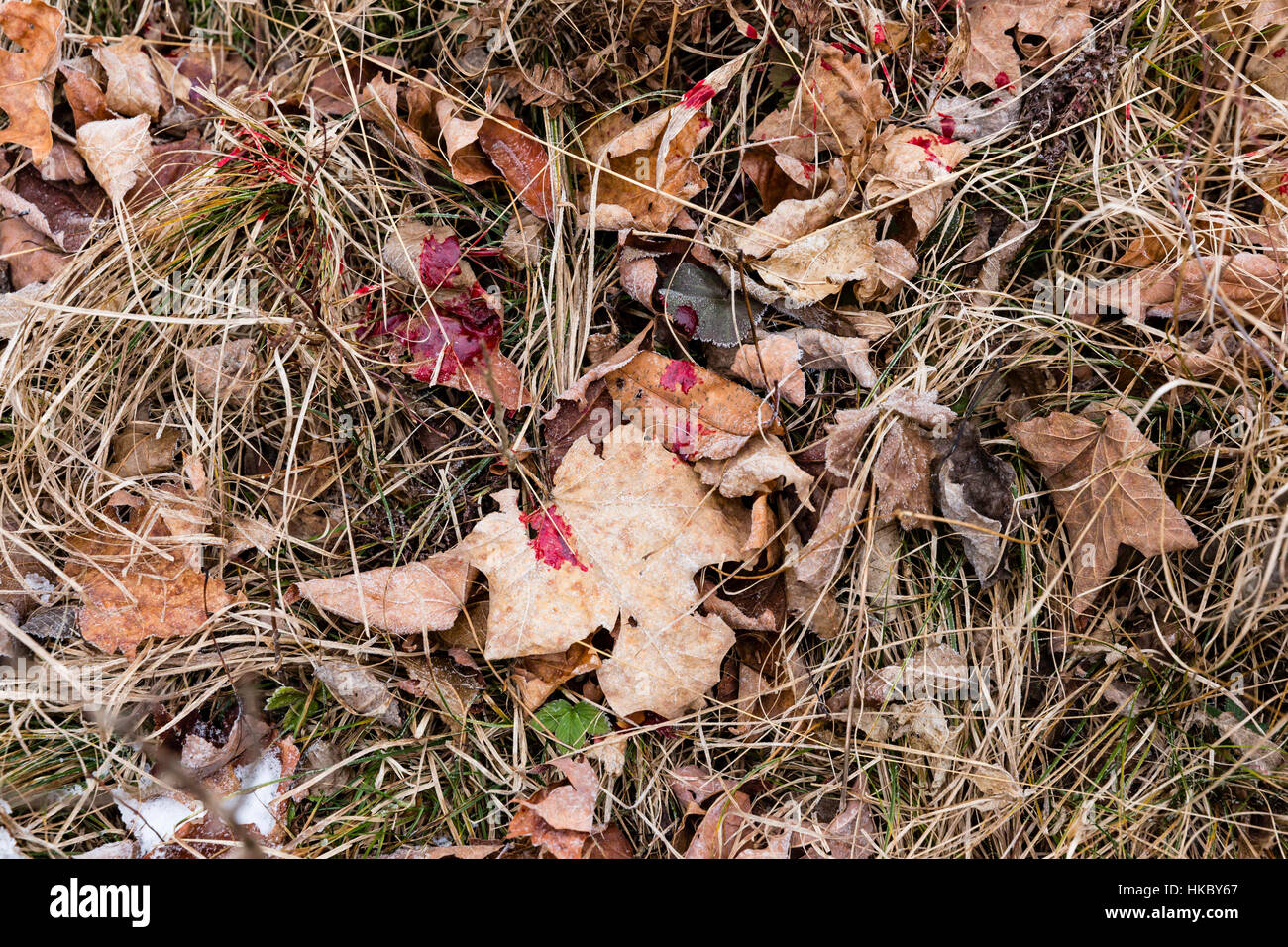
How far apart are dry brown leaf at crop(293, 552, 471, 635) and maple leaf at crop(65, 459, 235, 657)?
0.27m

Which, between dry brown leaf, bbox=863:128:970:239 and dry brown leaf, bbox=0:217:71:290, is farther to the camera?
dry brown leaf, bbox=0:217:71:290

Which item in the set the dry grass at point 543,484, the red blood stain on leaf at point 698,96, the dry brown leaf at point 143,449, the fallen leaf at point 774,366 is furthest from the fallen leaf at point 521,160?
the dry brown leaf at point 143,449

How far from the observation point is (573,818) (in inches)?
72.8

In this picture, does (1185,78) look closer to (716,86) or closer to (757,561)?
(716,86)

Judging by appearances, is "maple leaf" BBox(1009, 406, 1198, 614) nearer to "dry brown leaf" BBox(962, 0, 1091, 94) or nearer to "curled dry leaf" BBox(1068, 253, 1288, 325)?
"curled dry leaf" BBox(1068, 253, 1288, 325)

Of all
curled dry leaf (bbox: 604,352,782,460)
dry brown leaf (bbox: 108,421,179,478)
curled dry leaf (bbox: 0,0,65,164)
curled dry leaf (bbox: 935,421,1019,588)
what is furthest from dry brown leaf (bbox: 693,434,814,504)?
curled dry leaf (bbox: 0,0,65,164)

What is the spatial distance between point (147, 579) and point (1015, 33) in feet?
8.56

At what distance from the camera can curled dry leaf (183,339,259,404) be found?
6.95ft

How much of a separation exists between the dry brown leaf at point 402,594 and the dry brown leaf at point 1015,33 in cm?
182

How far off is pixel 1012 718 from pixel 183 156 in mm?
2606

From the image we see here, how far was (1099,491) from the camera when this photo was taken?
187cm

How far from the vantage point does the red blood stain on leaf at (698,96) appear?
6.73ft

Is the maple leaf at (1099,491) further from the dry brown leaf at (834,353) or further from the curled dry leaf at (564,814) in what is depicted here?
the curled dry leaf at (564,814)
